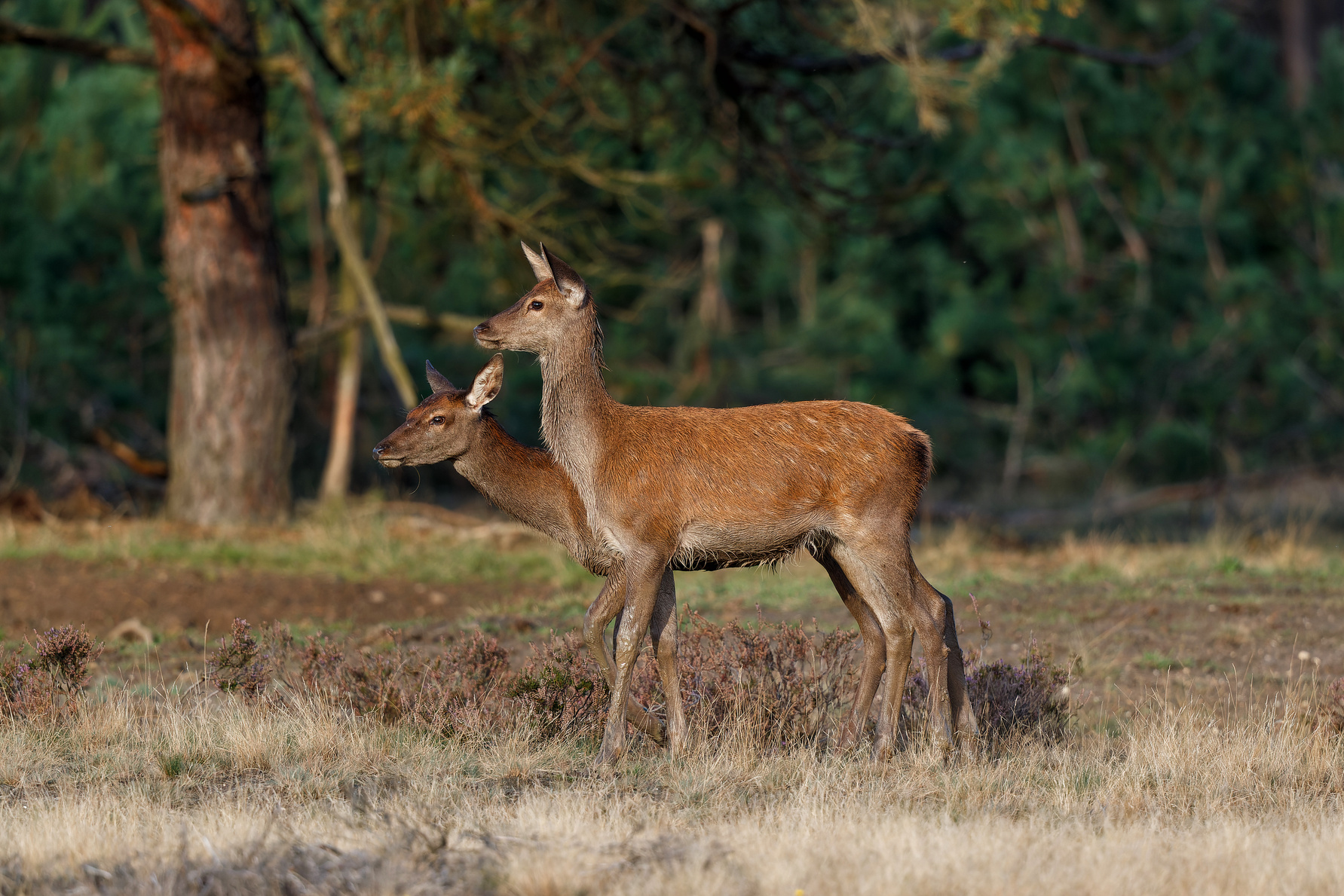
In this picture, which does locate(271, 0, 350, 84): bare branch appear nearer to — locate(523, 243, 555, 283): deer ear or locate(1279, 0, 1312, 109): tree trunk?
locate(523, 243, 555, 283): deer ear

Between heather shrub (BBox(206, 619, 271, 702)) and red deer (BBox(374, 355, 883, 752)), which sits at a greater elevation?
red deer (BBox(374, 355, 883, 752))

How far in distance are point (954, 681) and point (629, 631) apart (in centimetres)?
171

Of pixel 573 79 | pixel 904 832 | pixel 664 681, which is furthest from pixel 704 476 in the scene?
pixel 573 79

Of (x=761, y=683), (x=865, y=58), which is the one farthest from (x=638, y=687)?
(x=865, y=58)

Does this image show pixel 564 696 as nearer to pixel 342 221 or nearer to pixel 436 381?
pixel 436 381

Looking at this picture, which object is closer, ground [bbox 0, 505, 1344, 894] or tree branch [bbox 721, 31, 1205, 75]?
ground [bbox 0, 505, 1344, 894]

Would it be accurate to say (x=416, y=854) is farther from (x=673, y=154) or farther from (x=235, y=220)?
(x=673, y=154)

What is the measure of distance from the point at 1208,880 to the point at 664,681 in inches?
111

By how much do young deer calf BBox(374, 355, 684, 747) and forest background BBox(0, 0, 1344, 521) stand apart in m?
6.43

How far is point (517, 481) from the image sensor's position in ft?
22.7

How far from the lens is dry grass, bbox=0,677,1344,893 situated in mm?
4719

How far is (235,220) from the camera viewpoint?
14.2 meters

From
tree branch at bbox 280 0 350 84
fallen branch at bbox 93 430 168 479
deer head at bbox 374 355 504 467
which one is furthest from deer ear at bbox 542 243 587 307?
fallen branch at bbox 93 430 168 479

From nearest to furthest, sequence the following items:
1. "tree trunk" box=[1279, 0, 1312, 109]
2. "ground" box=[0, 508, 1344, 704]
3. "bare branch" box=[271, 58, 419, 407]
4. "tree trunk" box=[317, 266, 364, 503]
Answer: "ground" box=[0, 508, 1344, 704] < "bare branch" box=[271, 58, 419, 407] < "tree trunk" box=[317, 266, 364, 503] < "tree trunk" box=[1279, 0, 1312, 109]
